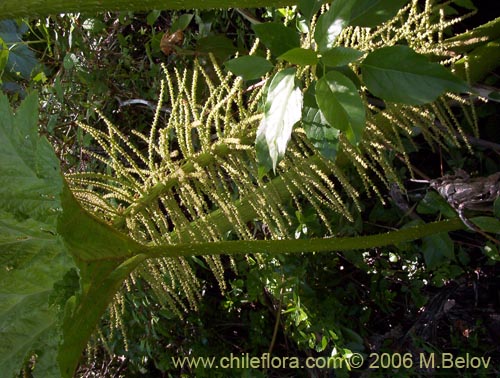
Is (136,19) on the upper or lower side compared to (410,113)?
upper

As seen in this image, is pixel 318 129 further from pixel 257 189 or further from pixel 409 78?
pixel 257 189

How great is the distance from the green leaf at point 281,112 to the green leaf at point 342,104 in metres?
0.05

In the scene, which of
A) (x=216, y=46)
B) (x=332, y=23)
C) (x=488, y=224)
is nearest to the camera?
(x=332, y=23)

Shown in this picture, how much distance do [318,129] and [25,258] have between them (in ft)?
2.11

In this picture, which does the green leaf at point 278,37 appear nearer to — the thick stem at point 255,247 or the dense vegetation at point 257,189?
the dense vegetation at point 257,189

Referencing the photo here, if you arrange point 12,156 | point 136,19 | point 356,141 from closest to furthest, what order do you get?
point 356,141 → point 12,156 → point 136,19

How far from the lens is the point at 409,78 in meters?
0.98

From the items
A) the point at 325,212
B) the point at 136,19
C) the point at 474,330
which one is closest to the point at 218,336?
the point at 325,212

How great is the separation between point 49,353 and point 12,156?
40 centimetres

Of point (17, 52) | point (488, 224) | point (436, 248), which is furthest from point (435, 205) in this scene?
point (17, 52)

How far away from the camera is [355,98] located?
98 cm

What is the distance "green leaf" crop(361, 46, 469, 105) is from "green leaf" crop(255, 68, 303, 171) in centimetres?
14

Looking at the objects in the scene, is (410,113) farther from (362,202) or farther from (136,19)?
(136,19)

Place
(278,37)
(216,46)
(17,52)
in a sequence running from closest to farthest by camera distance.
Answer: (278,37) < (216,46) < (17,52)
